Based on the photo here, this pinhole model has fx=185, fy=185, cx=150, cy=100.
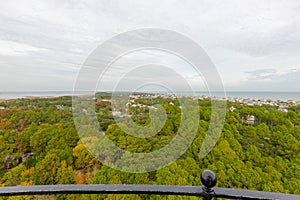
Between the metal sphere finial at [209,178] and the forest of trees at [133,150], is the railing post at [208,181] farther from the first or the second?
the forest of trees at [133,150]

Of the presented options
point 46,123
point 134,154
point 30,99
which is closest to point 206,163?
point 134,154

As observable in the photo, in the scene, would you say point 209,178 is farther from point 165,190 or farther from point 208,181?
point 165,190

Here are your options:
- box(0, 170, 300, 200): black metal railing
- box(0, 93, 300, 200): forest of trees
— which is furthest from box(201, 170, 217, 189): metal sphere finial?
box(0, 93, 300, 200): forest of trees

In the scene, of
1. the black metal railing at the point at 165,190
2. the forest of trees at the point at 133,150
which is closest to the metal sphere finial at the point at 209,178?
the black metal railing at the point at 165,190

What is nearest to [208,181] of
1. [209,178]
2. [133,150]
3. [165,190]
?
[209,178]

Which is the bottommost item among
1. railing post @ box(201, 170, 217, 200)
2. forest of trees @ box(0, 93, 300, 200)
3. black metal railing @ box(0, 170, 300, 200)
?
forest of trees @ box(0, 93, 300, 200)

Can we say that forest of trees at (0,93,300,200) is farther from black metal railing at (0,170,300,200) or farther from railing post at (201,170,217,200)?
railing post at (201,170,217,200)
